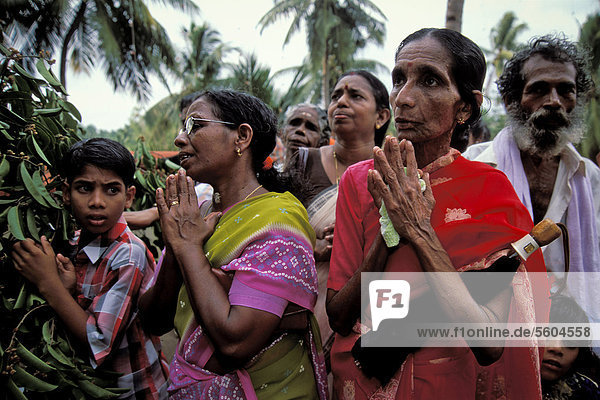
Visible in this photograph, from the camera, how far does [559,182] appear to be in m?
2.59

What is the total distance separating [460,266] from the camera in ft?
4.66

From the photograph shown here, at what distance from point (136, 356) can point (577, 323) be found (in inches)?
95.1

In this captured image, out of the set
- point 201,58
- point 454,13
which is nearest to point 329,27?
point 201,58

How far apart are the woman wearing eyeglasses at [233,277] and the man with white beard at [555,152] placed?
1573mm

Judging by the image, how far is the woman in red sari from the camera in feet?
4.47

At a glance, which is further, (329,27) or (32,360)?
(329,27)

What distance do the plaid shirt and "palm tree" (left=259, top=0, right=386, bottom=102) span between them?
861 inches

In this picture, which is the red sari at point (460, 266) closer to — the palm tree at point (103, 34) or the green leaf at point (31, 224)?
the green leaf at point (31, 224)

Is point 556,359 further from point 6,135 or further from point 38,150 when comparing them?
point 6,135

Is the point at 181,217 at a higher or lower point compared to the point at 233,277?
higher

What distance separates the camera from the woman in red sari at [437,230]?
4.47 ft

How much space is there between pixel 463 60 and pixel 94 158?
1.76m

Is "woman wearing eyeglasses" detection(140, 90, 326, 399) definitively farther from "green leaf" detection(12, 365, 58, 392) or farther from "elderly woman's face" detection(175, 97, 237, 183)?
"green leaf" detection(12, 365, 58, 392)

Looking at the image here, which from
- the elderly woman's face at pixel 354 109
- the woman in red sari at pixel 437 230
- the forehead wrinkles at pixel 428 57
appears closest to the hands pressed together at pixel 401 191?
the woman in red sari at pixel 437 230
